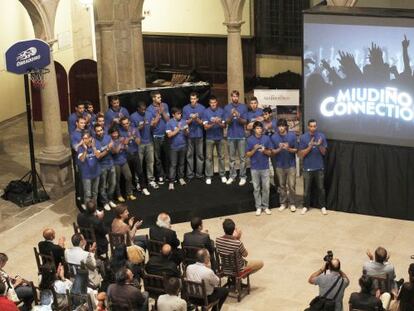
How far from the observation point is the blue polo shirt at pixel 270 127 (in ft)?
50.5

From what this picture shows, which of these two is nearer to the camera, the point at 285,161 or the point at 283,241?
the point at 283,241

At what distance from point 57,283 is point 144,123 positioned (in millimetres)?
5070

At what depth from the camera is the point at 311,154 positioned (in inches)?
602

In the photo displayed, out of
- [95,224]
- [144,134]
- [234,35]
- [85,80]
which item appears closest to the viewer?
[95,224]

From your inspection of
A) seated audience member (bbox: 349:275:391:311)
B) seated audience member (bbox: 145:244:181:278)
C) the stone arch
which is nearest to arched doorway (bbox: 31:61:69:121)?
the stone arch

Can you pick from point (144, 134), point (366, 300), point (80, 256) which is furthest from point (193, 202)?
point (366, 300)

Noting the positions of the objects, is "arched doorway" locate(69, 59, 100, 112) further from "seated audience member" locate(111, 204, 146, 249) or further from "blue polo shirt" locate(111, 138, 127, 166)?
"seated audience member" locate(111, 204, 146, 249)

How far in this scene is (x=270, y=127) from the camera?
610 inches

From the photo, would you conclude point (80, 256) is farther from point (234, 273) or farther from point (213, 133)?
point (213, 133)

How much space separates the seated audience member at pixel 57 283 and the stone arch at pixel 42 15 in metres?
6.38

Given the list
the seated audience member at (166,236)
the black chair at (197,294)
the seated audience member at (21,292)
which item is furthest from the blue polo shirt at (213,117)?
the seated audience member at (21,292)

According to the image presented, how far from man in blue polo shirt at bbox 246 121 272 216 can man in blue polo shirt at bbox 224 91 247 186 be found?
31.9 inches

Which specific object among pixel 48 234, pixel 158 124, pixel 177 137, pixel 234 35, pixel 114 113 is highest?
pixel 234 35

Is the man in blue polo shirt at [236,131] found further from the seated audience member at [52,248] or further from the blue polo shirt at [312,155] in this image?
the seated audience member at [52,248]
